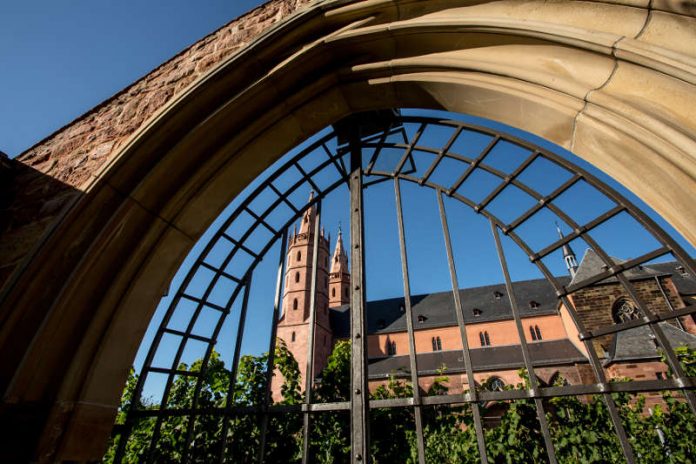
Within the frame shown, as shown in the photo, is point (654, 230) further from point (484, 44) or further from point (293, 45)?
point (293, 45)

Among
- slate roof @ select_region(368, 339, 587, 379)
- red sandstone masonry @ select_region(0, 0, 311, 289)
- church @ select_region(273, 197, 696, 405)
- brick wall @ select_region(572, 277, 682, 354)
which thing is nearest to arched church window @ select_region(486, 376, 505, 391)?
church @ select_region(273, 197, 696, 405)

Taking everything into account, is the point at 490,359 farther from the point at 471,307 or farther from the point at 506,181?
the point at 506,181

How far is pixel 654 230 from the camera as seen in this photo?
4.53 feet

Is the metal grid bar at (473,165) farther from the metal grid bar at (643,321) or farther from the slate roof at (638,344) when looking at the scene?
the slate roof at (638,344)

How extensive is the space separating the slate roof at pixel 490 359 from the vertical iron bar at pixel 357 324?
1882 centimetres

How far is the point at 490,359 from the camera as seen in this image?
22828mm

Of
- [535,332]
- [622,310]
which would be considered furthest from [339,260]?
[622,310]

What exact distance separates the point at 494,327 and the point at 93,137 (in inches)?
1076

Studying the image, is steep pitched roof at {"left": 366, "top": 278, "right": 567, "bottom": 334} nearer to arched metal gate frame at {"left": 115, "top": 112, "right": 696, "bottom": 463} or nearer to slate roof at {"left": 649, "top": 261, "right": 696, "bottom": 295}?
slate roof at {"left": 649, "top": 261, "right": 696, "bottom": 295}

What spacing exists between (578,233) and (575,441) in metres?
3.52

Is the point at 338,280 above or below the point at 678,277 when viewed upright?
above

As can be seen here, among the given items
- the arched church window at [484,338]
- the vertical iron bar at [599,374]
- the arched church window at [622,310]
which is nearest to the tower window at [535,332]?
the arched church window at [484,338]

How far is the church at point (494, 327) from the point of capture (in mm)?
15391

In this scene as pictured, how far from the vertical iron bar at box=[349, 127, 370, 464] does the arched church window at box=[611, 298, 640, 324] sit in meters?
19.8
